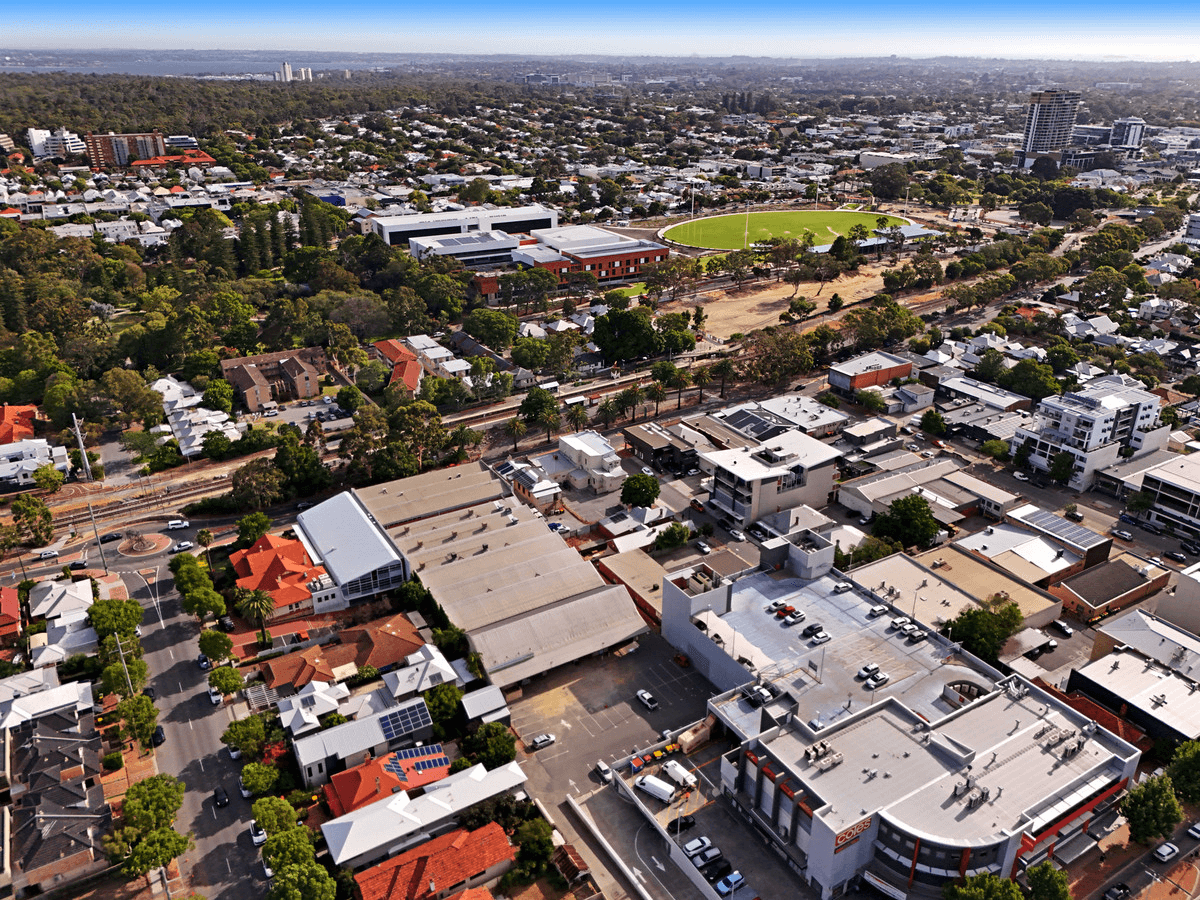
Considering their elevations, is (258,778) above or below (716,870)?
above

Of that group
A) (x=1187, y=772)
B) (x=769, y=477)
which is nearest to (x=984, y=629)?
(x=1187, y=772)

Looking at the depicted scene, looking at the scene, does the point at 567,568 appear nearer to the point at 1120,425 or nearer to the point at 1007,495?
the point at 1007,495

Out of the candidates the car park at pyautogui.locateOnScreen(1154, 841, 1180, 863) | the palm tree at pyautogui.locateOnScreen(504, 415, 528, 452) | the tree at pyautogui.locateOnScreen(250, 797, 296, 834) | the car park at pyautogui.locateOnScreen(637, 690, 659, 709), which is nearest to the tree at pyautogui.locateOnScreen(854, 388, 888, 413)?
the palm tree at pyautogui.locateOnScreen(504, 415, 528, 452)

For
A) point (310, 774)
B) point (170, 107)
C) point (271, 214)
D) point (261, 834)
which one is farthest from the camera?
point (170, 107)

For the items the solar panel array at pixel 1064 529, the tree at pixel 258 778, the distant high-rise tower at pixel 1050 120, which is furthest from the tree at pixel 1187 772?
the distant high-rise tower at pixel 1050 120

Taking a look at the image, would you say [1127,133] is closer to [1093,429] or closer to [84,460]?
[1093,429]

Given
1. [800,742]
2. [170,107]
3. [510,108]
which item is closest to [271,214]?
[800,742]

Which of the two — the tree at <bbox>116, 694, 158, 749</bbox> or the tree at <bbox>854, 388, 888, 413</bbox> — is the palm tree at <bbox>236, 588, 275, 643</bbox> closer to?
the tree at <bbox>116, 694, 158, 749</bbox>
